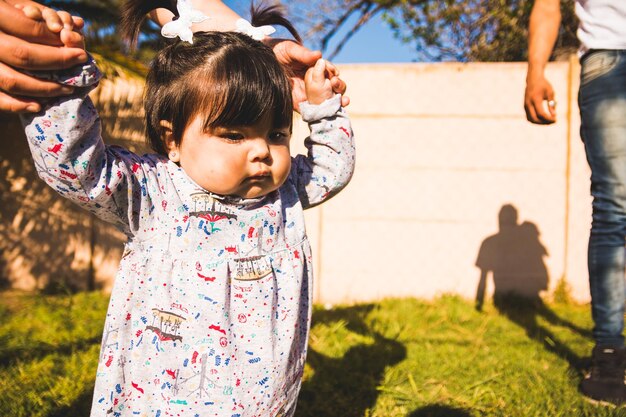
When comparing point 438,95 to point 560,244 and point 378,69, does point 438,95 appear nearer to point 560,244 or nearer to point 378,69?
point 378,69

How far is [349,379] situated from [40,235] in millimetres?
3134

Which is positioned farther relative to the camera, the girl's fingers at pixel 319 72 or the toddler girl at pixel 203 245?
the girl's fingers at pixel 319 72

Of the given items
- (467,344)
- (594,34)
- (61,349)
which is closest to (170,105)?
(594,34)

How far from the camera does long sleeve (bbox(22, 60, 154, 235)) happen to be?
40.6 inches

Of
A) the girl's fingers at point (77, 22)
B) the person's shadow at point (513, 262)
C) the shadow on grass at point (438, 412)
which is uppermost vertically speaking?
the girl's fingers at point (77, 22)

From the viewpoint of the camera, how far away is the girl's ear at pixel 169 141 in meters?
1.33

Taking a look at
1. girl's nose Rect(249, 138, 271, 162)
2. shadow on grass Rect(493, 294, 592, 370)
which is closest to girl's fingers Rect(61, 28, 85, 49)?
girl's nose Rect(249, 138, 271, 162)

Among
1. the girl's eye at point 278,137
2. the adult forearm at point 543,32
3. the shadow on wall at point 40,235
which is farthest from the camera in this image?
the shadow on wall at point 40,235

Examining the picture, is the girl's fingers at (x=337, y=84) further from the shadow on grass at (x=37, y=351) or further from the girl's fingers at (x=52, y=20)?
the shadow on grass at (x=37, y=351)

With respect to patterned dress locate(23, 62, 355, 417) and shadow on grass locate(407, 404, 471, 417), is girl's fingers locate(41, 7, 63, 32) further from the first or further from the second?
shadow on grass locate(407, 404, 471, 417)

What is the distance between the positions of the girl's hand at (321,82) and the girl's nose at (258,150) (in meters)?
0.25

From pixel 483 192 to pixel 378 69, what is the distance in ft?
4.19

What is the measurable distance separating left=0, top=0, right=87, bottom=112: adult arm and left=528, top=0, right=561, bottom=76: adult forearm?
1.83 m

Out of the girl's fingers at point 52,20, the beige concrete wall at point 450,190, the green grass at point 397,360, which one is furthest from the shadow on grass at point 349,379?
the girl's fingers at point 52,20
